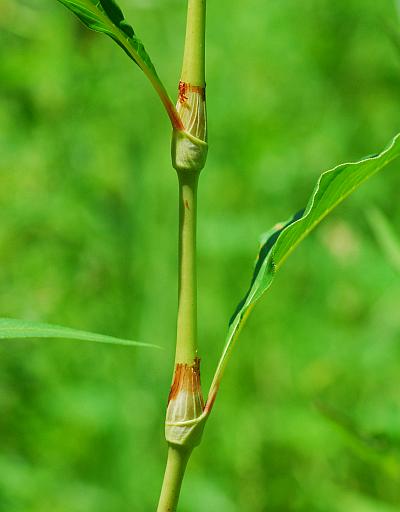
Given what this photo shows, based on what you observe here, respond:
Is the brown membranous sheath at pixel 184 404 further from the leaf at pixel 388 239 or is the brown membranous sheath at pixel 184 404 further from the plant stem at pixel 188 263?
the leaf at pixel 388 239

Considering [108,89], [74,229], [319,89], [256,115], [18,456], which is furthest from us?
[319,89]

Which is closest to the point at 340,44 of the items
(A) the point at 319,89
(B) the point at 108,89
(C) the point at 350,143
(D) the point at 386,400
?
(A) the point at 319,89

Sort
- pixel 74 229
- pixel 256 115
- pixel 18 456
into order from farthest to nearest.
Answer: pixel 256 115
pixel 74 229
pixel 18 456

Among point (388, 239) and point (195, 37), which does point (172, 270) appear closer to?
point (388, 239)

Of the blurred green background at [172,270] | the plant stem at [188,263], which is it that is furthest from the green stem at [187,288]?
the blurred green background at [172,270]

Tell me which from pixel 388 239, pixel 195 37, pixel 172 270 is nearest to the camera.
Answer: pixel 195 37

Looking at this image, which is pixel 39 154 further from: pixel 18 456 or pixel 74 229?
pixel 18 456

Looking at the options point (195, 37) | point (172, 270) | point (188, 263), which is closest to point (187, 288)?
point (188, 263)
